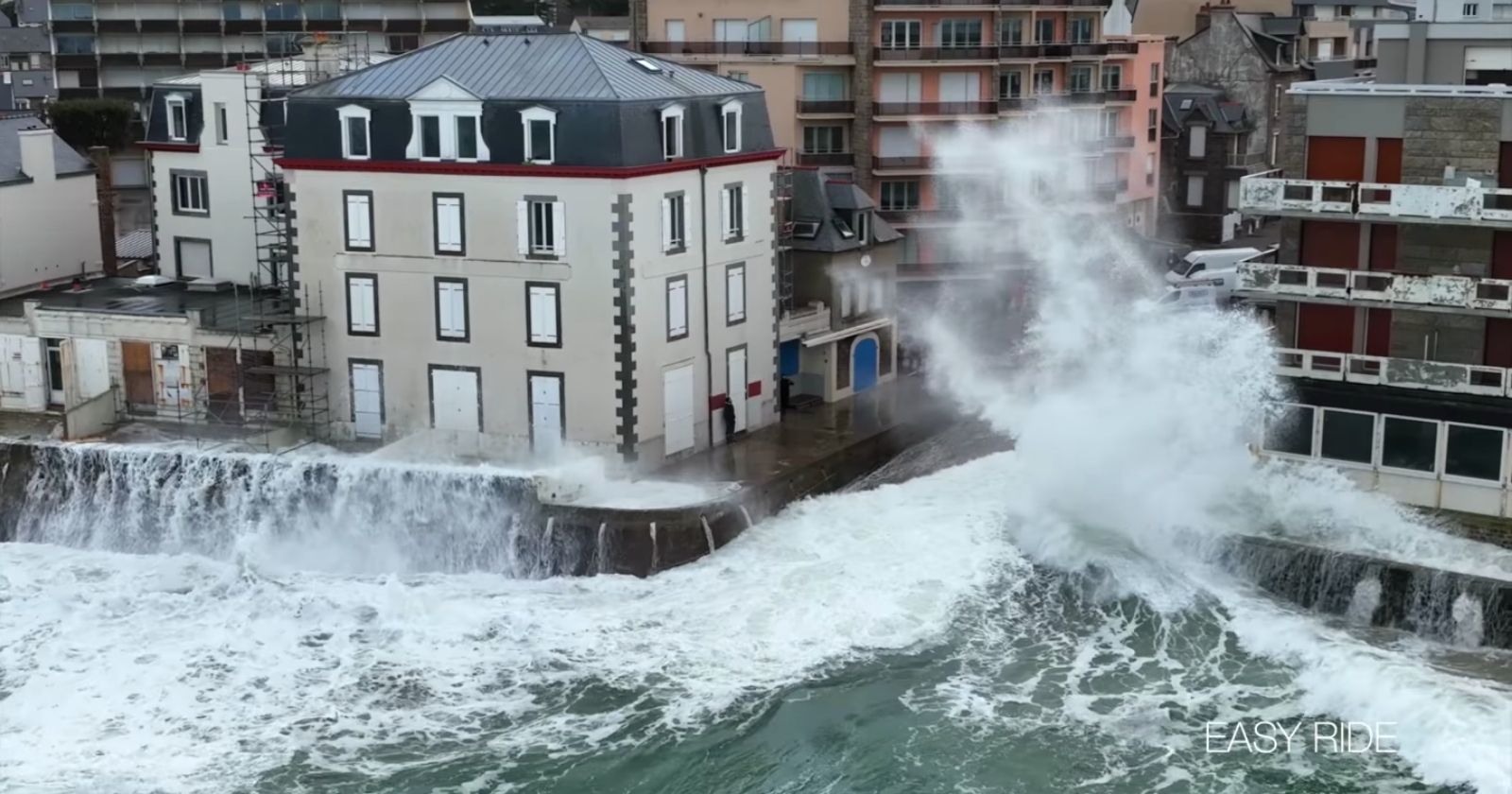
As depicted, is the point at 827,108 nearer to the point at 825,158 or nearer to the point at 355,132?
the point at 825,158

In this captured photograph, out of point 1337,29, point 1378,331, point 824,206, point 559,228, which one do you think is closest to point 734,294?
point 559,228

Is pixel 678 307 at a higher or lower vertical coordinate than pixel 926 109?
lower

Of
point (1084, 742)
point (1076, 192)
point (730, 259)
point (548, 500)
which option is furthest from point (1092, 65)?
point (1084, 742)

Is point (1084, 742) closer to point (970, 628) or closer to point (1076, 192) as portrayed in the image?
point (970, 628)

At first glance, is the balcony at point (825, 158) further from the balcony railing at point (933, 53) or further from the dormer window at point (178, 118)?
the dormer window at point (178, 118)

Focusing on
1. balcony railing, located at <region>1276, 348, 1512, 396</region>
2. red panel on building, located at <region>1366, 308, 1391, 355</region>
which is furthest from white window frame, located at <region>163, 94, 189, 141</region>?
red panel on building, located at <region>1366, 308, 1391, 355</region>

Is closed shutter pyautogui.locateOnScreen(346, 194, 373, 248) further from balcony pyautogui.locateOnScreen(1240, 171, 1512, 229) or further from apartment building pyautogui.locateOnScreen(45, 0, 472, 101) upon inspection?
apartment building pyautogui.locateOnScreen(45, 0, 472, 101)
